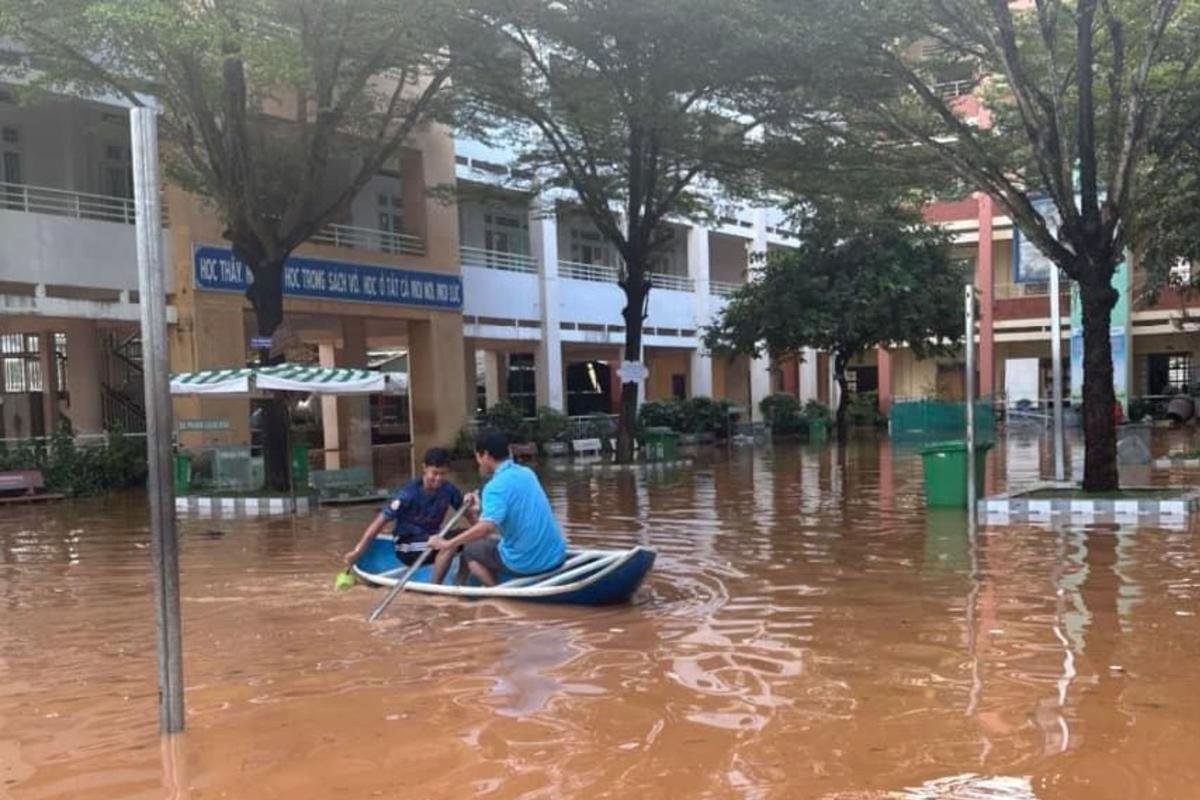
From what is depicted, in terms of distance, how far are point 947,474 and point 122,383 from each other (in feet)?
59.1

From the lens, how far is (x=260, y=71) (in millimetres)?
13570

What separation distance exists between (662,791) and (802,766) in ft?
2.08

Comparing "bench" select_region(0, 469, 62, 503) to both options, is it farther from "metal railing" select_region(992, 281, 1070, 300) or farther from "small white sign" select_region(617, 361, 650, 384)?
"metal railing" select_region(992, 281, 1070, 300)

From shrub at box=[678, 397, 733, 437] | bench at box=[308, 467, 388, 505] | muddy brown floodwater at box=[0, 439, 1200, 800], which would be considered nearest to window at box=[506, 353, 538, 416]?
shrub at box=[678, 397, 733, 437]

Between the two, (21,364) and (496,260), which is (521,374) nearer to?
(496,260)

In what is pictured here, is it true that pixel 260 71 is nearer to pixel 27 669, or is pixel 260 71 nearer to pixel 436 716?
pixel 27 669

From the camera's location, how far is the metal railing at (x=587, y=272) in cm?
3125

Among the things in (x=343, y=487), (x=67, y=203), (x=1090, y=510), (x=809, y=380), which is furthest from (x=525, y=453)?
(x=809, y=380)

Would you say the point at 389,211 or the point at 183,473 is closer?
the point at 183,473

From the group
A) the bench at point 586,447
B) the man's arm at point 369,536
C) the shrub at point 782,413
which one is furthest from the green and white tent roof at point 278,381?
the shrub at point 782,413

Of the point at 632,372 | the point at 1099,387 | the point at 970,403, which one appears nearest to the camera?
the point at 970,403

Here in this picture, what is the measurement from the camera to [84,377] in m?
21.9

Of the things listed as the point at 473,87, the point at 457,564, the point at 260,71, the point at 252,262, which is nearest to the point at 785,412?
the point at 473,87

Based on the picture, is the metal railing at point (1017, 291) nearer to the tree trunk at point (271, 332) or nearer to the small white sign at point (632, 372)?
the small white sign at point (632, 372)
